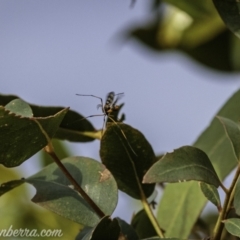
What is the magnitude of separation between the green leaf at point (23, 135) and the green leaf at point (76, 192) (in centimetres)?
9

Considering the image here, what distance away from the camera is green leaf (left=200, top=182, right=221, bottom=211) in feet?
2.33

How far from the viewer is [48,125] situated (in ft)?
2.18

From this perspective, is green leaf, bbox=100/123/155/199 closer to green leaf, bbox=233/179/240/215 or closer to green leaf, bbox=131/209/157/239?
green leaf, bbox=131/209/157/239

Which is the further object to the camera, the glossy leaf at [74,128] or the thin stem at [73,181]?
the glossy leaf at [74,128]

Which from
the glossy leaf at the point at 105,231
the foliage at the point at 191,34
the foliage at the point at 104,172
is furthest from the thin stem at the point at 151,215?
the foliage at the point at 191,34

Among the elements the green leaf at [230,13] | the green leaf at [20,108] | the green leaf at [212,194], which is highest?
the green leaf at [230,13]

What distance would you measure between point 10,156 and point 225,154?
53 centimetres

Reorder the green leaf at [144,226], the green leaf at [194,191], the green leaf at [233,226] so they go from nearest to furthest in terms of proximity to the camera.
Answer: the green leaf at [233,226] < the green leaf at [144,226] < the green leaf at [194,191]

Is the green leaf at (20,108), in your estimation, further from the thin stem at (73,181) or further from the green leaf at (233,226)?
the green leaf at (233,226)

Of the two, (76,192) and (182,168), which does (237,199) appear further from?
(76,192)

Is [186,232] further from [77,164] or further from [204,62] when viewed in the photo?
[204,62]

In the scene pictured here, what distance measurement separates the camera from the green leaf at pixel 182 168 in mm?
628

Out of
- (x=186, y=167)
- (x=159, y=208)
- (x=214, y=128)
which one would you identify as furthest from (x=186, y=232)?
(x=186, y=167)

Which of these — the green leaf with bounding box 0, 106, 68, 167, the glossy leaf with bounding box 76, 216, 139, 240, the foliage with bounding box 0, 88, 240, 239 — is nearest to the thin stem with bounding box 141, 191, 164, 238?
the foliage with bounding box 0, 88, 240, 239
